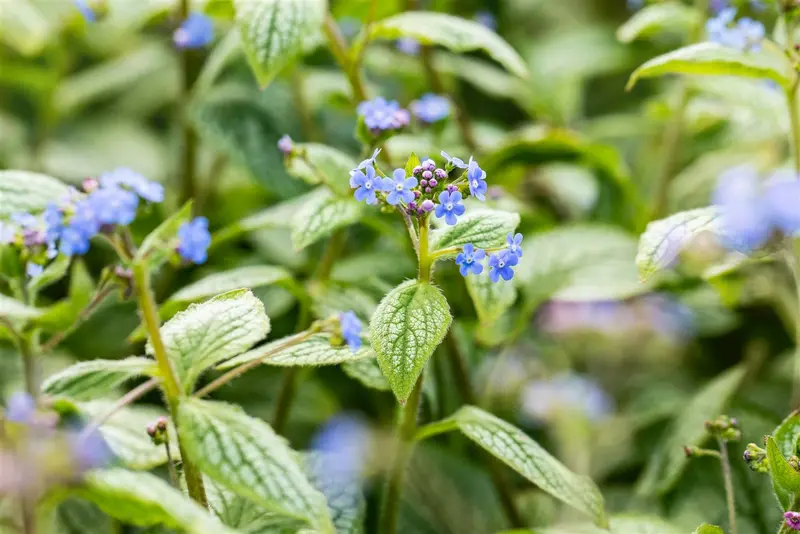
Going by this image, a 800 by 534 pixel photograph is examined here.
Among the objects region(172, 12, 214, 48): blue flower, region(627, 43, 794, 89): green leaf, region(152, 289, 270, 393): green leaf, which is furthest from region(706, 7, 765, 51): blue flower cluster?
region(172, 12, 214, 48): blue flower

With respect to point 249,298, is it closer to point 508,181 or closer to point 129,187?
point 129,187

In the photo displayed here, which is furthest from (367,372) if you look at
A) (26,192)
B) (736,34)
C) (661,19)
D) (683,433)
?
(661,19)

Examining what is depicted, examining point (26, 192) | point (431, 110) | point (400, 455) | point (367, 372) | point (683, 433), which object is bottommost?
point (683, 433)

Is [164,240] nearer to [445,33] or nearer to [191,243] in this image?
[191,243]

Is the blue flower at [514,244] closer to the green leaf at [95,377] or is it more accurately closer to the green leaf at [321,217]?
the green leaf at [321,217]

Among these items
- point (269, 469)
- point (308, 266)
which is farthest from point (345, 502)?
point (308, 266)

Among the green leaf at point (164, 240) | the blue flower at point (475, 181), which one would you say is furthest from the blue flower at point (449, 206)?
the green leaf at point (164, 240)
